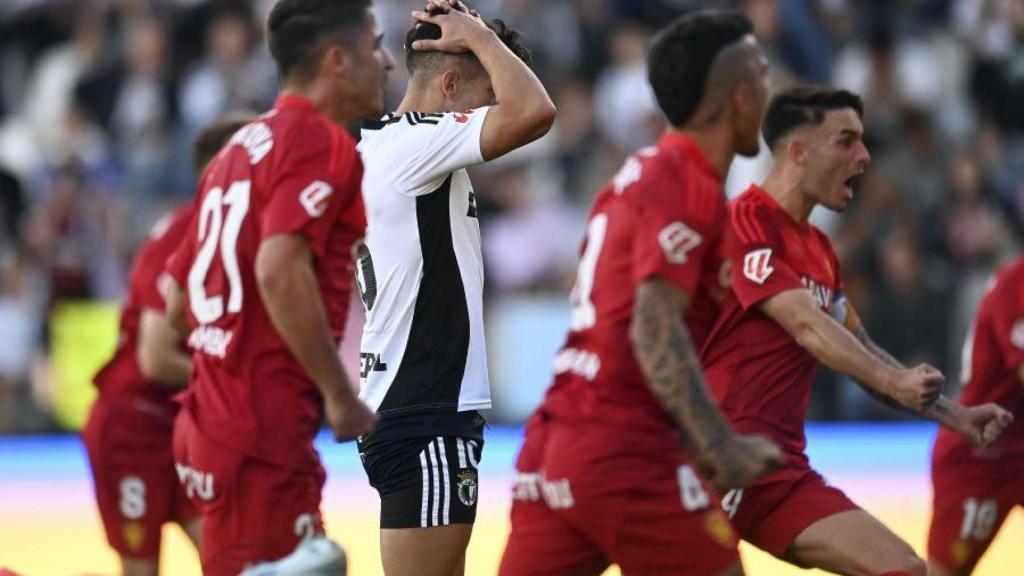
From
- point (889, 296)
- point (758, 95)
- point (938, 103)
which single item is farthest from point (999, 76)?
point (758, 95)

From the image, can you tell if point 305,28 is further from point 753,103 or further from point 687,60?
point 753,103

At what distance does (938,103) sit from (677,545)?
41.8 feet

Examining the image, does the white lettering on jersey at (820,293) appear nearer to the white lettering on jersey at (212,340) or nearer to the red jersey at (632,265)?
the red jersey at (632,265)

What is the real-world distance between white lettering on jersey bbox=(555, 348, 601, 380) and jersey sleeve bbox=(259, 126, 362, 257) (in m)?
0.84

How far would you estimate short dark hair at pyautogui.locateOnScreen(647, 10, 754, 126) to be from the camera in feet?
18.6

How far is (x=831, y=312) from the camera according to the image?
7.36 metres

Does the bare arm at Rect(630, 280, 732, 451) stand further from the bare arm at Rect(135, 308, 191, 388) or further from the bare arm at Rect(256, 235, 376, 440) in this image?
the bare arm at Rect(135, 308, 191, 388)

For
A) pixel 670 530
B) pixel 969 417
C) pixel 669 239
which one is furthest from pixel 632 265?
pixel 969 417

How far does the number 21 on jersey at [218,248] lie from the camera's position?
562cm

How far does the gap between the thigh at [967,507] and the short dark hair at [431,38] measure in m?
2.80

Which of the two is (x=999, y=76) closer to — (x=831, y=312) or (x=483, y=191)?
(x=483, y=191)

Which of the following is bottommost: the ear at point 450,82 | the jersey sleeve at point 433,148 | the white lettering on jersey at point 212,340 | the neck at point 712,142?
the white lettering on jersey at point 212,340

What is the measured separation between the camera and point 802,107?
24.8 ft

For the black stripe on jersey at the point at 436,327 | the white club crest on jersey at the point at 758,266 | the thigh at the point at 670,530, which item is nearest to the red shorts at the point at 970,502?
the white club crest on jersey at the point at 758,266
